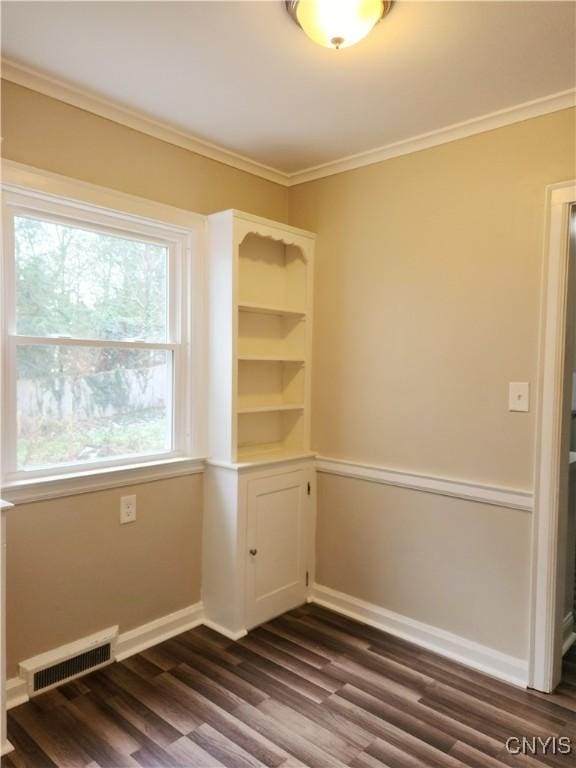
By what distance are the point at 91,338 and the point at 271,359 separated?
3.12 ft

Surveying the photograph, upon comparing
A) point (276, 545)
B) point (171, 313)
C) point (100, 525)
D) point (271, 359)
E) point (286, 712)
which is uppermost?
point (171, 313)

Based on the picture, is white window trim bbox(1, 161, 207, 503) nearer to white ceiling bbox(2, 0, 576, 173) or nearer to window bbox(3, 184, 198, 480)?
window bbox(3, 184, 198, 480)

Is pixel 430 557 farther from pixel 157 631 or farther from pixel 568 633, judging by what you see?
pixel 157 631

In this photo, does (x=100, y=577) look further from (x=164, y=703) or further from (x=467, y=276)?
(x=467, y=276)

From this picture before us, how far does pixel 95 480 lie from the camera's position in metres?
2.35

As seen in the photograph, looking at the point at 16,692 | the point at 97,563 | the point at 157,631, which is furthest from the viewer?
the point at 157,631

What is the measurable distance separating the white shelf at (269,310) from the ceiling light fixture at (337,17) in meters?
1.32

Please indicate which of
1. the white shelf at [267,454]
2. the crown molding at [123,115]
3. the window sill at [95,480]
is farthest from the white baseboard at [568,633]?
the crown molding at [123,115]

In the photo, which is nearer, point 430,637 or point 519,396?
point 519,396

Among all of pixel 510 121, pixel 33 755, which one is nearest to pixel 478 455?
pixel 510 121

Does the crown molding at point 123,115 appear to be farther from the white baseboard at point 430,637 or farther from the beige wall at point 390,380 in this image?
the white baseboard at point 430,637

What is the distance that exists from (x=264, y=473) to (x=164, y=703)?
112 cm

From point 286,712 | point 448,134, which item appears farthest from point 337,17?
point 286,712

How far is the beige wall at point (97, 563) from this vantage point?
2.15 meters
